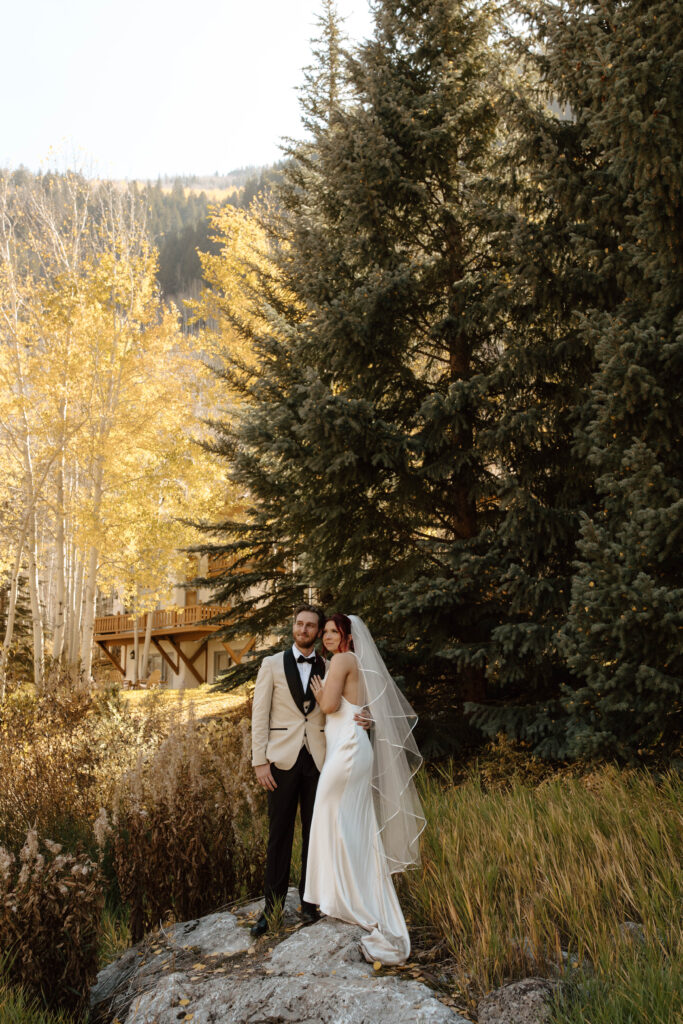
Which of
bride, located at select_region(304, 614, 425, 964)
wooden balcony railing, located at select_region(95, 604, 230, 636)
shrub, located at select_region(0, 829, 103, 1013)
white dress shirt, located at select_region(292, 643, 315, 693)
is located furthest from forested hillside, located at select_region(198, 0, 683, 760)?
wooden balcony railing, located at select_region(95, 604, 230, 636)

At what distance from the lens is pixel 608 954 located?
345 cm

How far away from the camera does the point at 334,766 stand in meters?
4.70

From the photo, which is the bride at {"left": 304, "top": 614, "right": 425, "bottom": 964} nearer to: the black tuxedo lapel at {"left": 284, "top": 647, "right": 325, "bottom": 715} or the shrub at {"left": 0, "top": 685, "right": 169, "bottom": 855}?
the black tuxedo lapel at {"left": 284, "top": 647, "right": 325, "bottom": 715}

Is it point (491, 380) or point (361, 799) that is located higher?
point (491, 380)

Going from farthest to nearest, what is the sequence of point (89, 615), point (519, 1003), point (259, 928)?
point (89, 615) < point (259, 928) < point (519, 1003)

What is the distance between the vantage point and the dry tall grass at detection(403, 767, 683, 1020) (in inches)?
147

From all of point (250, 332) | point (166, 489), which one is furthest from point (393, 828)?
point (166, 489)

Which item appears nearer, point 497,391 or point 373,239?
point 497,391

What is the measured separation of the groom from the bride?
0.12m

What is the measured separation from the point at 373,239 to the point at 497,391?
2327 mm

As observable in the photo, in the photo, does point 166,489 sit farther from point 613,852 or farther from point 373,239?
point 613,852

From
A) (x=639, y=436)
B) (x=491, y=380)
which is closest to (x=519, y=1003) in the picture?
(x=639, y=436)

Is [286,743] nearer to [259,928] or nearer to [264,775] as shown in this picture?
[264,775]

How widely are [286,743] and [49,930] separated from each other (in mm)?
1632
